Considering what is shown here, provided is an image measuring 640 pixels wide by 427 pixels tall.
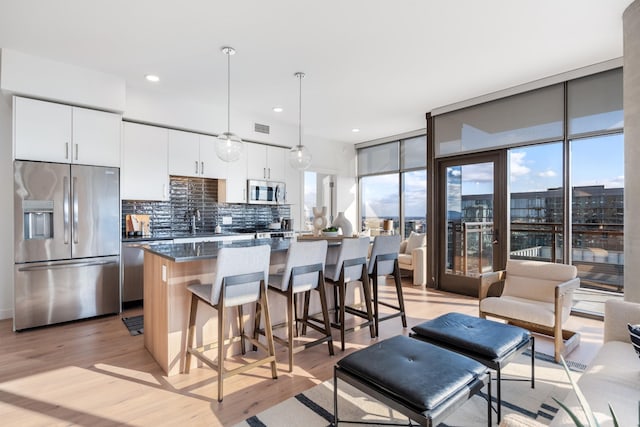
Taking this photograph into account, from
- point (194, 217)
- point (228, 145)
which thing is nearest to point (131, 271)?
point (194, 217)

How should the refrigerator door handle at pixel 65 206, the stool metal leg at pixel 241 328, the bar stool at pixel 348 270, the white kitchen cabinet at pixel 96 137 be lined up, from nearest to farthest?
1. the stool metal leg at pixel 241 328
2. the bar stool at pixel 348 270
3. the refrigerator door handle at pixel 65 206
4. the white kitchen cabinet at pixel 96 137

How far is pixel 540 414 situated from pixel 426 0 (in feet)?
9.66

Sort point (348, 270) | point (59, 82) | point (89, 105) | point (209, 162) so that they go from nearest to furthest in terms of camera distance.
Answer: point (348, 270) < point (59, 82) < point (89, 105) < point (209, 162)

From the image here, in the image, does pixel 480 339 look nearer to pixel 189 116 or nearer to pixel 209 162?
pixel 209 162

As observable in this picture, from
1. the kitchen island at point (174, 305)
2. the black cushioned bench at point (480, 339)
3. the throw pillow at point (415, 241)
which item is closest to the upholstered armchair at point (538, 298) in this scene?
the black cushioned bench at point (480, 339)

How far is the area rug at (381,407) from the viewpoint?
200 cm

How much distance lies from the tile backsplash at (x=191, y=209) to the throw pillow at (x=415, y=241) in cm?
274

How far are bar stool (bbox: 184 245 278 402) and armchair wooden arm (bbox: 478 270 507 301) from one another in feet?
6.81

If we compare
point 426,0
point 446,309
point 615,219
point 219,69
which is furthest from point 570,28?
point 219,69

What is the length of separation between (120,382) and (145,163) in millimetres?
3024

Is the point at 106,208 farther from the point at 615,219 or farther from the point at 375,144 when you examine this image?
the point at 615,219

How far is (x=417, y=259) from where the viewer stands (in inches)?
226

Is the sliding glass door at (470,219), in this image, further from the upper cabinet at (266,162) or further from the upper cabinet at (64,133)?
the upper cabinet at (64,133)

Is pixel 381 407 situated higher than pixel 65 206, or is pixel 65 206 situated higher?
pixel 65 206
